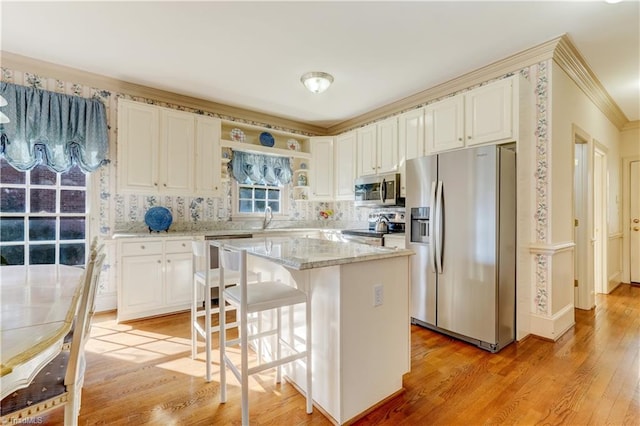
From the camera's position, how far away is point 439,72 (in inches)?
125

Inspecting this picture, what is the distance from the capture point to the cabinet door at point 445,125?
3088mm

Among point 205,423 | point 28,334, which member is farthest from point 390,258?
point 28,334

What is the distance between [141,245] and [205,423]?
213 cm

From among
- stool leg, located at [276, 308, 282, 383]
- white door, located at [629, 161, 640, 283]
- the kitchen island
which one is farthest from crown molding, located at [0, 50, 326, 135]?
white door, located at [629, 161, 640, 283]

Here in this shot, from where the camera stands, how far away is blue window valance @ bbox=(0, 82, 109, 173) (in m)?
2.88

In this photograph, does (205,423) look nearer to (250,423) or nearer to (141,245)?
(250,423)

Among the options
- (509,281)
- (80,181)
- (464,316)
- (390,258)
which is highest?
(80,181)

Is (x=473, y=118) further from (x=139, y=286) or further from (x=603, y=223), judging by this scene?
(x=139, y=286)

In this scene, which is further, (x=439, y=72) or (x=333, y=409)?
(x=439, y=72)

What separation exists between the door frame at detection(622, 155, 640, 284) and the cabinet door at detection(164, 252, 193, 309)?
6357 mm

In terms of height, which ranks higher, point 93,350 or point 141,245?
point 141,245

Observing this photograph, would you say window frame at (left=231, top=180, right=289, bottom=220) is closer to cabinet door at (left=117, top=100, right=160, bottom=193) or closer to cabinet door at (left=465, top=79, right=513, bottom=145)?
cabinet door at (left=117, top=100, right=160, bottom=193)

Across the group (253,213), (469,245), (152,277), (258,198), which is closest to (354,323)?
(469,245)

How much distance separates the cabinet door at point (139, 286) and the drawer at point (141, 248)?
0.04 m
